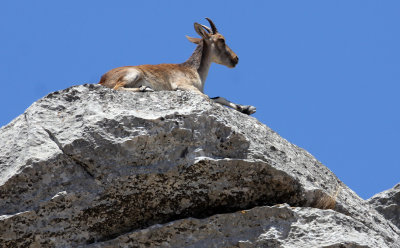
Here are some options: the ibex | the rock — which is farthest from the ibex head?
the rock

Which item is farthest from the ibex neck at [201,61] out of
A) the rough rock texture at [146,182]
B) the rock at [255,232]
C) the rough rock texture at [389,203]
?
the rock at [255,232]

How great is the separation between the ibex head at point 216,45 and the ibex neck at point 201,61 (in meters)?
0.15

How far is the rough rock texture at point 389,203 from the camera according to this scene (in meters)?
11.8

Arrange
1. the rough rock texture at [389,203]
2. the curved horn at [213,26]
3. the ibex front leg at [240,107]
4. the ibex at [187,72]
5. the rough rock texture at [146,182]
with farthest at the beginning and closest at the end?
the curved horn at [213,26] → the ibex at [187,72] → the rough rock texture at [389,203] → the ibex front leg at [240,107] → the rough rock texture at [146,182]

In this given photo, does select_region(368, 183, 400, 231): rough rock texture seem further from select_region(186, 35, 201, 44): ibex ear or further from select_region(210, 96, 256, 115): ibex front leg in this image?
select_region(186, 35, 201, 44): ibex ear

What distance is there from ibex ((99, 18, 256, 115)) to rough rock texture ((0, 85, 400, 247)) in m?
2.33

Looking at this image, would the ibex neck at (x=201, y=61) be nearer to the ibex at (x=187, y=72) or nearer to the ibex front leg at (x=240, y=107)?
the ibex at (x=187, y=72)

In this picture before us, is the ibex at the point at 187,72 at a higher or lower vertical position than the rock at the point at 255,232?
higher

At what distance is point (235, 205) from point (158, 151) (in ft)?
3.70

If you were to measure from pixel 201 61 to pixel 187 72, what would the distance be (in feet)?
3.10

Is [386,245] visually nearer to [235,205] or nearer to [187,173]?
[235,205]

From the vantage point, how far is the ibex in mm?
12039

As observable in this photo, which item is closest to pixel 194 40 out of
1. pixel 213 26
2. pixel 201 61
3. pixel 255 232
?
pixel 213 26

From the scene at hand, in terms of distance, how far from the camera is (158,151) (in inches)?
307
